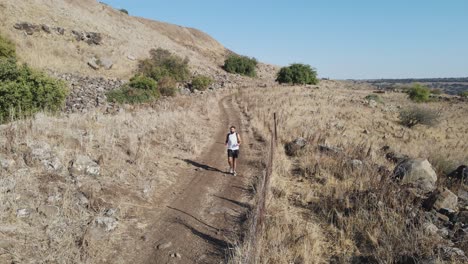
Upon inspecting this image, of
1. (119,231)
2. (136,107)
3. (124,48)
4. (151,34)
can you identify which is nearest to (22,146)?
(119,231)

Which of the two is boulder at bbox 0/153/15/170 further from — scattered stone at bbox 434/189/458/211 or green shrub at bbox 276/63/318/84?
green shrub at bbox 276/63/318/84

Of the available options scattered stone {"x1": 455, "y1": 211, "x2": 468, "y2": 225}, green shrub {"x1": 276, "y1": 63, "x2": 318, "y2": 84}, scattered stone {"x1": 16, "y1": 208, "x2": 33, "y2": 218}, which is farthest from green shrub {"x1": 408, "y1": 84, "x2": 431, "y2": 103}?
scattered stone {"x1": 16, "y1": 208, "x2": 33, "y2": 218}

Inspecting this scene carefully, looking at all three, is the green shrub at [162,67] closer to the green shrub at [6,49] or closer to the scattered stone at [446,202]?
the green shrub at [6,49]

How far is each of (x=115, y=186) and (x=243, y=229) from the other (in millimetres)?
3755

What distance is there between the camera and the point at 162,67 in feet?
133

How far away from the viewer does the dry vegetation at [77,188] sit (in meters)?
6.00

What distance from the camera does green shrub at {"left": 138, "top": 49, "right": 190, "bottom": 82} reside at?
1476 inches

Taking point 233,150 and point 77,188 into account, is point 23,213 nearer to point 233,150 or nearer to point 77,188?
point 77,188

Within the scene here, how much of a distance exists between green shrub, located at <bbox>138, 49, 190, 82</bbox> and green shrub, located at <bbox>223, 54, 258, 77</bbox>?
2243 centimetres

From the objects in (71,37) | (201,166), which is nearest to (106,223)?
(201,166)

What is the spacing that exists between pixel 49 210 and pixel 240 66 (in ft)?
209

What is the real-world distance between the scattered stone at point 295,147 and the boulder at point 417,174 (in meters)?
4.34

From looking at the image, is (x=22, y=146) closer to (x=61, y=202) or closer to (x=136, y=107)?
(x=61, y=202)

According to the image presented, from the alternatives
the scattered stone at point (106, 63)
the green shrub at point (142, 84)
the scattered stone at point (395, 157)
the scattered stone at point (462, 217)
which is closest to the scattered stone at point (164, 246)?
the scattered stone at point (462, 217)
